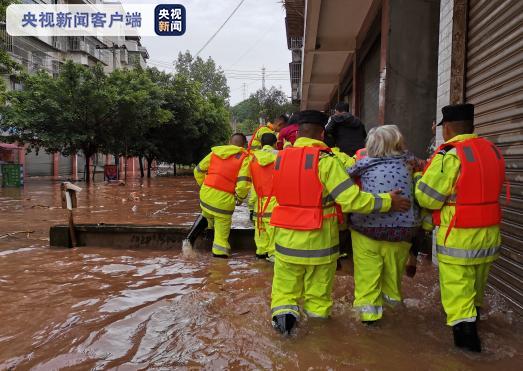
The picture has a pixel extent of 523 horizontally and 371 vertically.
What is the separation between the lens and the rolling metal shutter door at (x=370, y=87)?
992 centimetres

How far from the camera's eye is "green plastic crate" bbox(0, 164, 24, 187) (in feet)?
68.7

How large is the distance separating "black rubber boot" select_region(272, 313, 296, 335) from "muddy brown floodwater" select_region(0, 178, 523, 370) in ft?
0.21

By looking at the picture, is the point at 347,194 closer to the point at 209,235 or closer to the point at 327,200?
the point at 327,200

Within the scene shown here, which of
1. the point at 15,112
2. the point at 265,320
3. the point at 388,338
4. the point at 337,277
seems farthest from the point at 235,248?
the point at 15,112

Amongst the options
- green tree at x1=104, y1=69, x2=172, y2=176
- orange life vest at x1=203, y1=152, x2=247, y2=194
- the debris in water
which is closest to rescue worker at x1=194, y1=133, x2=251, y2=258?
orange life vest at x1=203, y1=152, x2=247, y2=194

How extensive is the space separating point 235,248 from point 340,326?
10.8 ft

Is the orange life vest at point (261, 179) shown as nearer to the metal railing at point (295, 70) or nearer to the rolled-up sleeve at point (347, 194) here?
the rolled-up sleeve at point (347, 194)

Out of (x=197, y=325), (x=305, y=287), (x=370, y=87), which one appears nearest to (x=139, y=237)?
(x=197, y=325)

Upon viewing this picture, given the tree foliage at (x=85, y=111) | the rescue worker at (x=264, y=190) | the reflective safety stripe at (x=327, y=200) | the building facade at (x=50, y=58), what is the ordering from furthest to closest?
the building facade at (x=50, y=58) → the tree foliage at (x=85, y=111) → the rescue worker at (x=264, y=190) → the reflective safety stripe at (x=327, y=200)

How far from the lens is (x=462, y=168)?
9.97 feet

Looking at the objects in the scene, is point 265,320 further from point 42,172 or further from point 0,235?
point 42,172

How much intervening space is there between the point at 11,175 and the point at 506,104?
22073mm

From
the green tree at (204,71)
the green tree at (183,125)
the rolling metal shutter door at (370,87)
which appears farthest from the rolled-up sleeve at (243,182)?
the green tree at (204,71)

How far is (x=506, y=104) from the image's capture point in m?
3.93
